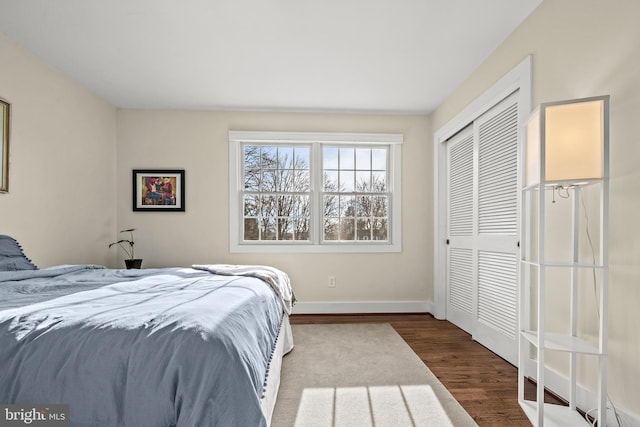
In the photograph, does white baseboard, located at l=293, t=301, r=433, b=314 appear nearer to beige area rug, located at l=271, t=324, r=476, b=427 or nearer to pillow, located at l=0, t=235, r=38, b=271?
beige area rug, located at l=271, t=324, r=476, b=427

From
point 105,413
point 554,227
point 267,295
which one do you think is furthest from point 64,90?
point 554,227

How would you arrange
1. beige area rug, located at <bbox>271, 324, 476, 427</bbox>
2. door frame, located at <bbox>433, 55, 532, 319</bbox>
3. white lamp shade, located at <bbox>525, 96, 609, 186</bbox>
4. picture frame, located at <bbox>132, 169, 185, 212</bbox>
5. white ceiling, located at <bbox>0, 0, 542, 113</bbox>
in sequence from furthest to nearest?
picture frame, located at <bbox>132, 169, 185, 212</bbox>, door frame, located at <bbox>433, 55, 532, 319</bbox>, white ceiling, located at <bbox>0, 0, 542, 113</bbox>, beige area rug, located at <bbox>271, 324, 476, 427</bbox>, white lamp shade, located at <bbox>525, 96, 609, 186</bbox>

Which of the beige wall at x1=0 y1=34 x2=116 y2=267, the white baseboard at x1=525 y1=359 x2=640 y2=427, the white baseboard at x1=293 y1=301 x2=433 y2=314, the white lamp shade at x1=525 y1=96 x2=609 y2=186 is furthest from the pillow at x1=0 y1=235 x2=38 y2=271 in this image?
the white baseboard at x1=525 y1=359 x2=640 y2=427

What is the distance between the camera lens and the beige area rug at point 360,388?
197 centimetres

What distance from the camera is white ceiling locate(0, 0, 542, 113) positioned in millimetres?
2453

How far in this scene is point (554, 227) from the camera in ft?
7.33

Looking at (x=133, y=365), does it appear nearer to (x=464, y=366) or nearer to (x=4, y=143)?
(x=464, y=366)

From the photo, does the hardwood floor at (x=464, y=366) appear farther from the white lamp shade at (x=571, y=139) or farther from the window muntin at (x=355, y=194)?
the white lamp shade at (x=571, y=139)

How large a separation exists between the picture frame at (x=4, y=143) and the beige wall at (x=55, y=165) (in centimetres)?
5

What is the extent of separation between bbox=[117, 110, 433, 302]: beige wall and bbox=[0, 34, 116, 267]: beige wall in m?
0.31

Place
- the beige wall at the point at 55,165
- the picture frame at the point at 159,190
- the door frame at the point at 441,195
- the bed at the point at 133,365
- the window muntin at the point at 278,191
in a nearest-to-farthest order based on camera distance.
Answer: the bed at the point at 133,365, the beige wall at the point at 55,165, the door frame at the point at 441,195, the picture frame at the point at 159,190, the window muntin at the point at 278,191

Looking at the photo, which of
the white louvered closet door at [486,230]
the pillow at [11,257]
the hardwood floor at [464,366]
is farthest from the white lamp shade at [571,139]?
the pillow at [11,257]

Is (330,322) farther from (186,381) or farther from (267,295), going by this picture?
(186,381)

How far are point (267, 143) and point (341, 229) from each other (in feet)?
4.61
